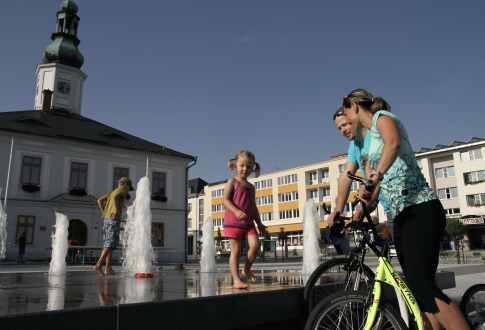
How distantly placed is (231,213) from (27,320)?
268cm

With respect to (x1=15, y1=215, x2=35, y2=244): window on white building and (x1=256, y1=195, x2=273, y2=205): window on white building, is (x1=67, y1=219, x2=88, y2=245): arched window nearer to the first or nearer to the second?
(x1=15, y1=215, x2=35, y2=244): window on white building

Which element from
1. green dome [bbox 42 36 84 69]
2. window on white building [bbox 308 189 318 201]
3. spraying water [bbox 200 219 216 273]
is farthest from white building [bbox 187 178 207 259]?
spraying water [bbox 200 219 216 273]

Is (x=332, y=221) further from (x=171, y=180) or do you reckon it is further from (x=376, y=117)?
(x=171, y=180)

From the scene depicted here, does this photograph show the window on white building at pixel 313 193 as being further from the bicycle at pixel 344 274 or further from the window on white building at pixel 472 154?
the bicycle at pixel 344 274

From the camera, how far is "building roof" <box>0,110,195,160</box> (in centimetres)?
2875

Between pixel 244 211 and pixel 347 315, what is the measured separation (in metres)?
2.58

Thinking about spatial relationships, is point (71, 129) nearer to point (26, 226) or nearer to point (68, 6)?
point (26, 226)

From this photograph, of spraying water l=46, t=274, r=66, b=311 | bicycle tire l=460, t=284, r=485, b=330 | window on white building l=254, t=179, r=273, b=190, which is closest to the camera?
spraying water l=46, t=274, r=66, b=311

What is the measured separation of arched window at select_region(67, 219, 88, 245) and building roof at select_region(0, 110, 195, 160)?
5968 millimetres

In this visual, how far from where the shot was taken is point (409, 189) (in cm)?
274

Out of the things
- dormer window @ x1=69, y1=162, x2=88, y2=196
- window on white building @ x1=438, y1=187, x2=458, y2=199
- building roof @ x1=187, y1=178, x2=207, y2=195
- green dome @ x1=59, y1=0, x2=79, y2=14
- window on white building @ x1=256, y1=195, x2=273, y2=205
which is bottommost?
dormer window @ x1=69, y1=162, x2=88, y2=196

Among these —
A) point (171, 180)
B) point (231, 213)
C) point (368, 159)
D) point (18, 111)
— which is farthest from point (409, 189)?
point (18, 111)

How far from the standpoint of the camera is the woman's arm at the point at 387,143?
257cm

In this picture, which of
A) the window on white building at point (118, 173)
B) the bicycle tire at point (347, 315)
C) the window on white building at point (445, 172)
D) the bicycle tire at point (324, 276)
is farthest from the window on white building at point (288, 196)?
the bicycle tire at point (347, 315)
